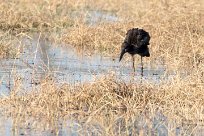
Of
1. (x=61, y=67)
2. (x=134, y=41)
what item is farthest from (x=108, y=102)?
(x=61, y=67)

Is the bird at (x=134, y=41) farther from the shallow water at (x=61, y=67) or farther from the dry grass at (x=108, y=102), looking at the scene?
the dry grass at (x=108, y=102)

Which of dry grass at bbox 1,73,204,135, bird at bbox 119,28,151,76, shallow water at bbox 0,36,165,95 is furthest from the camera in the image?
bird at bbox 119,28,151,76

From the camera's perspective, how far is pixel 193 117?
23.5 ft

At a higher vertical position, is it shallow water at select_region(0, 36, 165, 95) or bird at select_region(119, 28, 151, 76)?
bird at select_region(119, 28, 151, 76)

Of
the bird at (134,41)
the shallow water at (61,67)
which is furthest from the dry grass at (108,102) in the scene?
the bird at (134,41)

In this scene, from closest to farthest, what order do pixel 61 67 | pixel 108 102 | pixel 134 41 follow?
pixel 108 102
pixel 134 41
pixel 61 67

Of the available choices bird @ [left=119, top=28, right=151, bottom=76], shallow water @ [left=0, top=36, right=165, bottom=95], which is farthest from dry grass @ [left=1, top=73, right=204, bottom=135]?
bird @ [left=119, top=28, right=151, bottom=76]

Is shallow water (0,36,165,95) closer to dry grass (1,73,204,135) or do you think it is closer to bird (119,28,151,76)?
bird (119,28,151,76)

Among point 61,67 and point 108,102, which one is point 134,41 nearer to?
point 61,67

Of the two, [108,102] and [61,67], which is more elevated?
[61,67]

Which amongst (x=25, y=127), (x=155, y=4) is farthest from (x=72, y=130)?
(x=155, y=4)

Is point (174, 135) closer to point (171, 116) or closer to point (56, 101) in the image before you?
point (171, 116)

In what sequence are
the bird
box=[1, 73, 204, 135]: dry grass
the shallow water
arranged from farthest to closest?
1. the bird
2. the shallow water
3. box=[1, 73, 204, 135]: dry grass

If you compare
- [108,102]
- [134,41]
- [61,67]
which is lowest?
[108,102]
